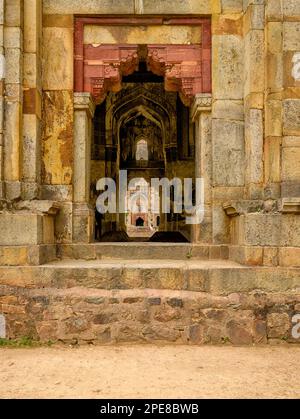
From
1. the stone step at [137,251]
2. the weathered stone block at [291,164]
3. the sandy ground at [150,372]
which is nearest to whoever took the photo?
the sandy ground at [150,372]

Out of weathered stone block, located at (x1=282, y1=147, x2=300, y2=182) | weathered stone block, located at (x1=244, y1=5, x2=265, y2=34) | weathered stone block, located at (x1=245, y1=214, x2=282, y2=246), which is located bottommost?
weathered stone block, located at (x1=245, y1=214, x2=282, y2=246)

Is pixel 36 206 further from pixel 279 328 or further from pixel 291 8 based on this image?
pixel 291 8

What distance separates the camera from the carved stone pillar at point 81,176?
19.8ft

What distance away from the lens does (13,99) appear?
5.51 m

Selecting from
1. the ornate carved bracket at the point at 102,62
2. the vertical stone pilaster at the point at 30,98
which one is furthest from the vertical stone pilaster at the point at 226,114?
the vertical stone pilaster at the point at 30,98

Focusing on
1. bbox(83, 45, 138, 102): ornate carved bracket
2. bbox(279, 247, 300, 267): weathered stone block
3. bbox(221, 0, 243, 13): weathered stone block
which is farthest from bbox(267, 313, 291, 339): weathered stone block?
bbox(221, 0, 243, 13): weathered stone block

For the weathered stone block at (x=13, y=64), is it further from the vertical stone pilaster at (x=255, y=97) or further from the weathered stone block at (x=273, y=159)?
the weathered stone block at (x=273, y=159)

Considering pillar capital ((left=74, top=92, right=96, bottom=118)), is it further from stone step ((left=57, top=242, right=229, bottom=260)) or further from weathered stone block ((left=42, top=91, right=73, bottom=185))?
stone step ((left=57, top=242, right=229, bottom=260))

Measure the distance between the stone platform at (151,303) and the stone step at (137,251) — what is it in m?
0.90

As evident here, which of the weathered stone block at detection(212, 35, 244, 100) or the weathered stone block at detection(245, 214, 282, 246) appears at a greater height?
the weathered stone block at detection(212, 35, 244, 100)

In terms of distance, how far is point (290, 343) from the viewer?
15.7ft

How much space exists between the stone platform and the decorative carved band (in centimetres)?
281

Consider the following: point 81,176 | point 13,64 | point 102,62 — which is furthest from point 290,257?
point 13,64

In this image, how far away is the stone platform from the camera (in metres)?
4.83
